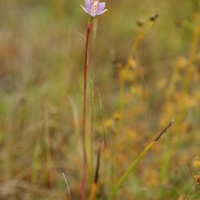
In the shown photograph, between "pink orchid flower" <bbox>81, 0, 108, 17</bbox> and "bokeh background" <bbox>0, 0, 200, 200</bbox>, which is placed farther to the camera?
"bokeh background" <bbox>0, 0, 200, 200</bbox>

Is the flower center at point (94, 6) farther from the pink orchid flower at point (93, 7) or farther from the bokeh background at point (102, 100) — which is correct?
the bokeh background at point (102, 100)

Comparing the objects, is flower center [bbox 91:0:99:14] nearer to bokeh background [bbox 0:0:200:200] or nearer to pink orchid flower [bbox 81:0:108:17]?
pink orchid flower [bbox 81:0:108:17]

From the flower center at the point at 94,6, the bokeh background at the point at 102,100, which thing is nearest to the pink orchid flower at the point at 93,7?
the flower center at the point at 94,6

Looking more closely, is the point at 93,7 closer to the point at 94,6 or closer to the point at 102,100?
the point at 94,6

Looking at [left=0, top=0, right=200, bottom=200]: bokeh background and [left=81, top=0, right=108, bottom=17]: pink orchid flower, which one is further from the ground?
[left=81, top=0, right=108, bottom=17]: pink orchid flower

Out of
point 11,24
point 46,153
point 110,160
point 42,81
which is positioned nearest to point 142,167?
point 110,160

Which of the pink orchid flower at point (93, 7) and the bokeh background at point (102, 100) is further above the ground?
the pink orchid flower at point (93, 7)

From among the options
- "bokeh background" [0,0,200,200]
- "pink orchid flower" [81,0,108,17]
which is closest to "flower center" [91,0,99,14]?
"pink orchid flower" [81,0,108,17]

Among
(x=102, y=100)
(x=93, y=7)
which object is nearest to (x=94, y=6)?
(x=93, y=7)
